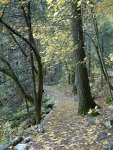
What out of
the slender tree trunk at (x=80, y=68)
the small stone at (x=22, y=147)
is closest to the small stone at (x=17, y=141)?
the small stone at (x=22, y=147)

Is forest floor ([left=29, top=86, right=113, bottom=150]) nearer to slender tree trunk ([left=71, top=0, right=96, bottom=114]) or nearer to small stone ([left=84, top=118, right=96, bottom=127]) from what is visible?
small stone ([left=84, top=118, right=96, bottom=127])

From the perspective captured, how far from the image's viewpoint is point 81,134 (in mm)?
8398

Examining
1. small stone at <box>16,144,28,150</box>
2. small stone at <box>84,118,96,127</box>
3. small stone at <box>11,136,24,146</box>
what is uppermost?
small stone at <box>84,118,96,127</box>

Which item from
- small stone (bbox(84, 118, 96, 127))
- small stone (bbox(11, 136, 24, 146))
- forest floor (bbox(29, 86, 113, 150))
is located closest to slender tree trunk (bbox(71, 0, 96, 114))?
forest floor (bbox(29, 86, 113, 150))

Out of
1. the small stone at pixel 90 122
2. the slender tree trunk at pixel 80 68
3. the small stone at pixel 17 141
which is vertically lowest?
the small stone at pixel 17 141

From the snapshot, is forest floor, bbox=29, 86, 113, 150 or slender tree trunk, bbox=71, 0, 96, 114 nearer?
forest floor, bbox=29, 86, 113, 150

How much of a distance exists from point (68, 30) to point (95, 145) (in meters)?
9.60

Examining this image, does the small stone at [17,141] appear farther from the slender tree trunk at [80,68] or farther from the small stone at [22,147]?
the slender tree trunk at [80,68]

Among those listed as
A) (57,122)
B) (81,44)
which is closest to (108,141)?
(57,122)

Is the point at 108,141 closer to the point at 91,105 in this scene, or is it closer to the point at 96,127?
the point at 96,127

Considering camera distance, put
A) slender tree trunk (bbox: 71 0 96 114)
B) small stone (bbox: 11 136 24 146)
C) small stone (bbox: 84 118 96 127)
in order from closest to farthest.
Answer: small stone (bbox: 11 136 24 146), small stone (bbox: 84 118 96 127), slender tree trunk (bbox: 71 0 96 114)

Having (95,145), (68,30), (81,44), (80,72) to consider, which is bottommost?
(95,145)

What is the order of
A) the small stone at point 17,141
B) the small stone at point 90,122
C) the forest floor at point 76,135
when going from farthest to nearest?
the small stone at point 90,122
the small stone at point 17,141
the forest floor at point 76,135

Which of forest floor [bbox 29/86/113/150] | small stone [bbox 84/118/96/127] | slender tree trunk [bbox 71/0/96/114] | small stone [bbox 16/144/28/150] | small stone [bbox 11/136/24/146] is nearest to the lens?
forest floor [bbox 29/86/113/150]
